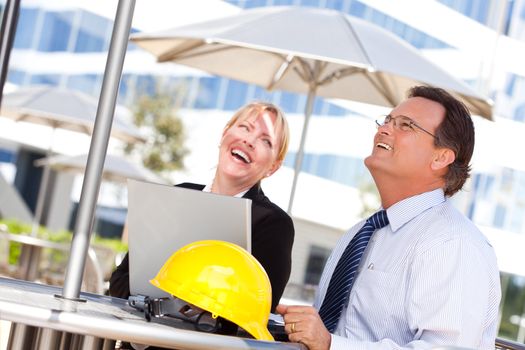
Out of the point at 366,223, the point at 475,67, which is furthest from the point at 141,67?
the point at 366,223

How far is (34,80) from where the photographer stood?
27.1 metres

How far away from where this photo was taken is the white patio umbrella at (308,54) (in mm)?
5840

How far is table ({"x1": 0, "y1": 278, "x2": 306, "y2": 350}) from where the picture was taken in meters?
1.98

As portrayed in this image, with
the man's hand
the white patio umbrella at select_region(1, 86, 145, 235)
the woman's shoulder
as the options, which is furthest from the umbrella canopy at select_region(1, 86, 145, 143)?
the man's hand

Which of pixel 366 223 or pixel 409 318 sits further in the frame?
pixel 366 223

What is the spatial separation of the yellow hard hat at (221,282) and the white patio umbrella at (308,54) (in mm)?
3258

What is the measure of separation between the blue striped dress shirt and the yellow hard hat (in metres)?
0.35

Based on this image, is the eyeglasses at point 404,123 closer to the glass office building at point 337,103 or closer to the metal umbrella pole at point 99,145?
the metal umbrella pole at point 99,145

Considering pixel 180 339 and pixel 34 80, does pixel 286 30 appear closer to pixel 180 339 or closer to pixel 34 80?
pixel 180 339

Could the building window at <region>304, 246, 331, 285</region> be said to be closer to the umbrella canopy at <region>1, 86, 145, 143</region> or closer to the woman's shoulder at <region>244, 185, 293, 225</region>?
the umbrella canopy at <region>1, 86, 145, 143</region>

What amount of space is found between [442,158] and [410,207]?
207mm

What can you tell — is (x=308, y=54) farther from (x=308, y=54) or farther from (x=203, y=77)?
(x=203, y=77)

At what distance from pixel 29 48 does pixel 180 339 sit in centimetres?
2636

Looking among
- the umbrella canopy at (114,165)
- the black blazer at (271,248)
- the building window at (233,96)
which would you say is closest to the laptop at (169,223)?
the black blazer at (271,248)
